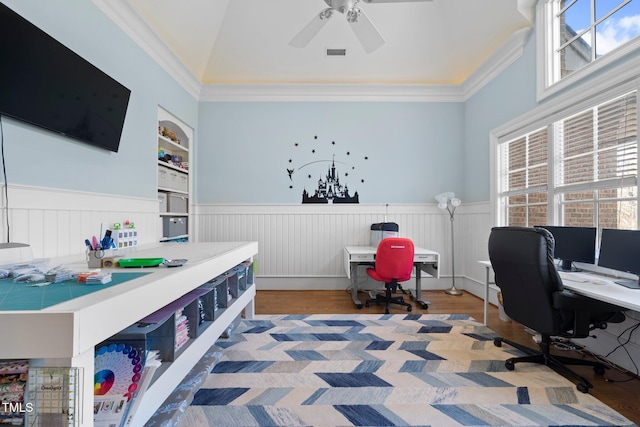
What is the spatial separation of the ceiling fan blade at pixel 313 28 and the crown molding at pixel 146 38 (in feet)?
4.50

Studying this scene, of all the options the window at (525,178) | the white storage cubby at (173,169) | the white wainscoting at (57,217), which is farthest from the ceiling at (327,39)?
the white wainscoting at (57,217)

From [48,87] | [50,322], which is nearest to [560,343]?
[50,322]

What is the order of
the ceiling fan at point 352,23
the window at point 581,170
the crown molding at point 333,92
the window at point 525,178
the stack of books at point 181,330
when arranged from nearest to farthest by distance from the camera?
the stack of books at point 181,330 < the window at point 581,170 < the ceiling fan at point 352,23 < the window at point 525,178 < the crown molding at point 333,92

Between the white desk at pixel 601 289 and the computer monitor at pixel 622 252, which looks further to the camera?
the computer monitor at pixel 622 252

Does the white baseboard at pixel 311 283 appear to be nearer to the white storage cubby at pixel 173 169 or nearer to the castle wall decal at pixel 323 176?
the castle wall decal at pixel 323 176

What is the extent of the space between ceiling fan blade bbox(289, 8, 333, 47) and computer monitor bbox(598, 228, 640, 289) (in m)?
2.61

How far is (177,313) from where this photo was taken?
152 cm

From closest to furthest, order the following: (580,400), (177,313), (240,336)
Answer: (177,313) < (580,400) < (240,336)

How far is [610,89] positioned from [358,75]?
273 centimetres

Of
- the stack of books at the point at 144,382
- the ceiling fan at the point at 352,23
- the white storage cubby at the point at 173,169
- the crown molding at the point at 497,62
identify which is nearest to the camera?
the stack of books at the point at 144,382

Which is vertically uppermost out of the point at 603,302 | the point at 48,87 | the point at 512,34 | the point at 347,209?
the point at 512,34

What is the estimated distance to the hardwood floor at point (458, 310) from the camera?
1.75m

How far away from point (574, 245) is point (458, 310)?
1430 mm

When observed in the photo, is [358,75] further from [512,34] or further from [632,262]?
[632,262]
